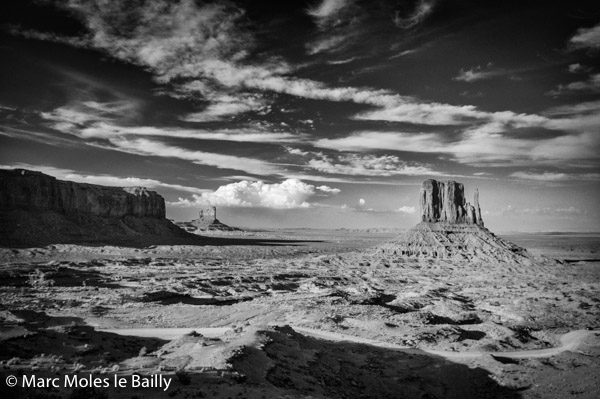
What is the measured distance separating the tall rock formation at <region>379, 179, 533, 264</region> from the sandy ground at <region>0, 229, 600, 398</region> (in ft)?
74.4

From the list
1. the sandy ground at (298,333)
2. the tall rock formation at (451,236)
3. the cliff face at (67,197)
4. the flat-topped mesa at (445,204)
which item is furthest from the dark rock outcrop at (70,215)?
the flat-topped mesa at (445,204)

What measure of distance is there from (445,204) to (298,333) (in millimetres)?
92924

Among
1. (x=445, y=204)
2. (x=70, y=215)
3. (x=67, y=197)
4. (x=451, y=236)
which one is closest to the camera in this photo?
(x=451, y=236)

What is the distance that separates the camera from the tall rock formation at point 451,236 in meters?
83.9

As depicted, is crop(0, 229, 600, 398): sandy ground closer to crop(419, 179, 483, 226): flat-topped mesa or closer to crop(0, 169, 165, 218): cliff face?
crop(419, 179, 483, 226): flat-topped mesa

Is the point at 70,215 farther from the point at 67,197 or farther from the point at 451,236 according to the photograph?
the point at 451,236

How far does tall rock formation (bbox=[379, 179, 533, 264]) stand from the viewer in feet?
275

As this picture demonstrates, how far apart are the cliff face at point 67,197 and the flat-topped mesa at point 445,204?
353 feet

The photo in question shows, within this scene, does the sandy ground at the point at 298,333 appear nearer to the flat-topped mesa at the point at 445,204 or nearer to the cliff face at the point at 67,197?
the flat-topped mesa at the point at 445,204

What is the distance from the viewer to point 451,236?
95.1m

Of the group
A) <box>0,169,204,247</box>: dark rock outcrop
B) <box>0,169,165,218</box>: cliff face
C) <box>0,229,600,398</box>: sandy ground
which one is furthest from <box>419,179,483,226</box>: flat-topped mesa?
<box>0,169,165,218</box>: cliff face

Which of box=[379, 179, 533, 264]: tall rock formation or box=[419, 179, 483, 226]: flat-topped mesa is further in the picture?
box=[419, 179, 483, 226]: flat-topped mesa

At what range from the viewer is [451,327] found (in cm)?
3036

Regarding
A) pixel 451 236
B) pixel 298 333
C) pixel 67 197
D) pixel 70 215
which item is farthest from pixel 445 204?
pixel 67 197
